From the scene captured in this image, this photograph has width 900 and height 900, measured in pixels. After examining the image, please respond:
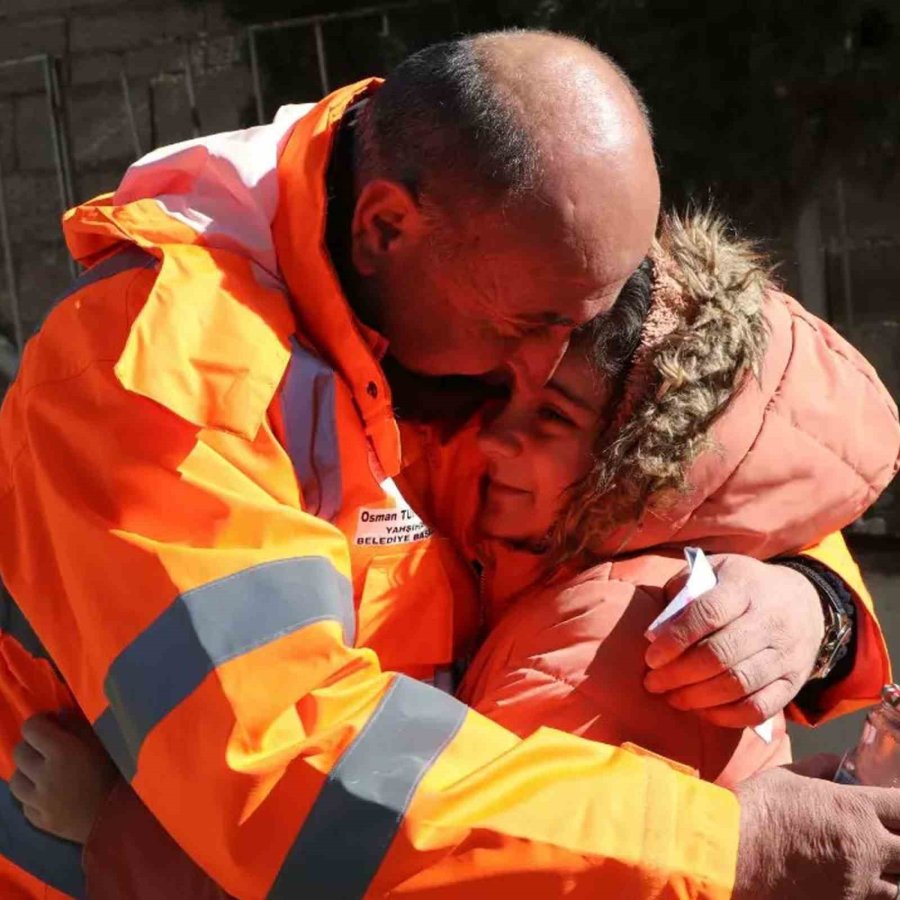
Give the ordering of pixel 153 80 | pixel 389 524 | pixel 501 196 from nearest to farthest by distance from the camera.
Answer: pixel 501 196 < pixel 389 524 < pixel 153 80

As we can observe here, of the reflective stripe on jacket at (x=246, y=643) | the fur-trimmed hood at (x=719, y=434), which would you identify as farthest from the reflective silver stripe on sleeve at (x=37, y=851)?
the fur-trimmed hood at (x=719, y=434)

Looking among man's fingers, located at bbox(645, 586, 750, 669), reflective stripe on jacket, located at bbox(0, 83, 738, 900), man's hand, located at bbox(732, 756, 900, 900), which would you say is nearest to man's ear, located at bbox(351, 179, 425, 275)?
reflective stripe on jacket, located at bbox(0, 83, 738, 900)

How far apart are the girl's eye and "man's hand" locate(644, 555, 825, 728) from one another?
1.01 feet

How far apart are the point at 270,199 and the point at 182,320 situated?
337mm

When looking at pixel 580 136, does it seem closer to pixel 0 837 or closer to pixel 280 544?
pixel 280 544

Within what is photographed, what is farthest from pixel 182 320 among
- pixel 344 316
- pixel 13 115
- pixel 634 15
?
pixel 13 115

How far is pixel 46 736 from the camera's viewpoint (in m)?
2.14

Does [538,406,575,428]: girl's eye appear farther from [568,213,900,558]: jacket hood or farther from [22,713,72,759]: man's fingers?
[22,713,72,759]: man's fingers

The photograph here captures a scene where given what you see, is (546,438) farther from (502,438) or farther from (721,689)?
(721,689)

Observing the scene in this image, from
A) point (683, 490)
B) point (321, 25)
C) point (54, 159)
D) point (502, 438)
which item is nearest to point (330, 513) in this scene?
point (502, 438)

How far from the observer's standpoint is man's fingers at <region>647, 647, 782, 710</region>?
2.11m

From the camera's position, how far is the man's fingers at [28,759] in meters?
2.14

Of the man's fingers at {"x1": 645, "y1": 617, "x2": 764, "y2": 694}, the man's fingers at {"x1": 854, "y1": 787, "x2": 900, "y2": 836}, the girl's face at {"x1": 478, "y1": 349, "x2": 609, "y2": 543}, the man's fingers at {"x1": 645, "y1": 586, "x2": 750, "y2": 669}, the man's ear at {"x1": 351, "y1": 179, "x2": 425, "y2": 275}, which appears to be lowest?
the man's fingers at {"x1": 854, "y1": 787, "x2": 900, "y2": 836}

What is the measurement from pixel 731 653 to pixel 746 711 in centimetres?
9
